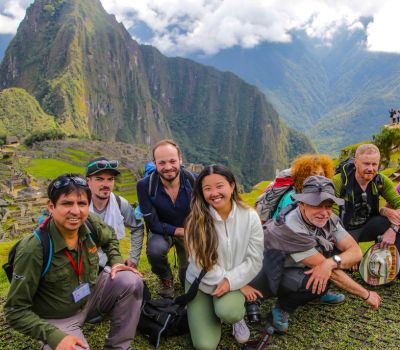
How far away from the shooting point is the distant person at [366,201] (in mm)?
4953

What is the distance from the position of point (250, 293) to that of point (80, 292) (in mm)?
1630

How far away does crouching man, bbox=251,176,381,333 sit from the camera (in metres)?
3.75

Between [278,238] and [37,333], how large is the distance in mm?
2311

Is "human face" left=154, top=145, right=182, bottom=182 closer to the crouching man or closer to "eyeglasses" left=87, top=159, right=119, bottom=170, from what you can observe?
"eyeglasses" left=87, top=159, right=119, bottom=170

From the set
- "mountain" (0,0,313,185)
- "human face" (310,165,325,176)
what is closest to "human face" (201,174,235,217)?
"human face" (310,165,325,176)

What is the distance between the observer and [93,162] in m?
4.34

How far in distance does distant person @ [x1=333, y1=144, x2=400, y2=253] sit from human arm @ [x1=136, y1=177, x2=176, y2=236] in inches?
84.8

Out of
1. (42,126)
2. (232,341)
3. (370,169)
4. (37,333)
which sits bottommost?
(232,341)

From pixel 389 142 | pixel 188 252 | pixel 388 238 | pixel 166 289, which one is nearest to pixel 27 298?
pixel 188 252

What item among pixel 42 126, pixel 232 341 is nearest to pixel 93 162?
pixel 232 341

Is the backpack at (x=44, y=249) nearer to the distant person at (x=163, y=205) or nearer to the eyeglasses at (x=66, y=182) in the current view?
the eyeglasses at (x=66, y=182)

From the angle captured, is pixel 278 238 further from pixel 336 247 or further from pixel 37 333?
pixel 37 333

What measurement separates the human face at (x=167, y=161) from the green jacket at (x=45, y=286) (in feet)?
3.91

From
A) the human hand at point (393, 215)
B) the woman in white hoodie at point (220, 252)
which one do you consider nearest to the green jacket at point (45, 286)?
the woman in white hoodie at point (220, 252)
